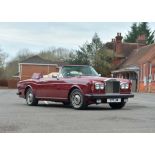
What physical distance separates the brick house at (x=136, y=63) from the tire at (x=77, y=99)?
113 ft

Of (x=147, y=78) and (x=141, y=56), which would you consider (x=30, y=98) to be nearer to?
(x=147, y=78)

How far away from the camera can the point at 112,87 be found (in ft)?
47.1

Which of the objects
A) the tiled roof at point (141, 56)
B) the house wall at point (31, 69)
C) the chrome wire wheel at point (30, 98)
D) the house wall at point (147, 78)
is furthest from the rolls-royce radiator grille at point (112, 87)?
the house wall at point (31, 69)

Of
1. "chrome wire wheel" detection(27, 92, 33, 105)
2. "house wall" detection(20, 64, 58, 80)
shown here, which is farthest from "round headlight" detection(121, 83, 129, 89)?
"house wall" detection(20, 64, 58, 80)

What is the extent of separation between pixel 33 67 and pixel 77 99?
232ft

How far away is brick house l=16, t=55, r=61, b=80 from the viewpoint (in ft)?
274

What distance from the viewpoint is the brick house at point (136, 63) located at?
50875 millimetres

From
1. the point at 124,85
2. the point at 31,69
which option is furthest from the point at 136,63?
the point at 124,85

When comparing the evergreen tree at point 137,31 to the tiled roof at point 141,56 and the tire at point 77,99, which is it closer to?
the tiled roof at point 141,56

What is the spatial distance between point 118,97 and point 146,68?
38.2 meters

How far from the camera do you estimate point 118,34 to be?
7012 centimetres

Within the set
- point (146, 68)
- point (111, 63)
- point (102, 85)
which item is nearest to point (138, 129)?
point (102, 85)

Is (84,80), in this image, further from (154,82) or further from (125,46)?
(125,46)
